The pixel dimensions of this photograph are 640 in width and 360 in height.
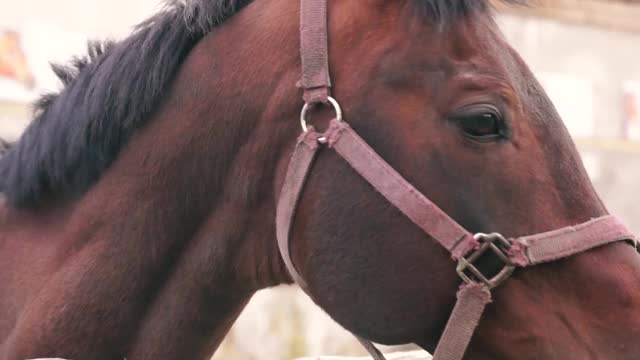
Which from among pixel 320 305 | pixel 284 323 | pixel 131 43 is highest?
pixel 131 43

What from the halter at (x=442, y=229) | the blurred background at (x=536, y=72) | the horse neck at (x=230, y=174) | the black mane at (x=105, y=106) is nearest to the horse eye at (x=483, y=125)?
the halter at (x=442, y=229)

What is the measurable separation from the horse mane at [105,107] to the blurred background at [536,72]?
487 centimetres

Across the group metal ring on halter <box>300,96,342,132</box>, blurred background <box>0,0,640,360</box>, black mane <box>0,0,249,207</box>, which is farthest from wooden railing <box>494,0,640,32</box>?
metal ring on halter <box>300,96,342,132</box>

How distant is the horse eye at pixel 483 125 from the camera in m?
1.98

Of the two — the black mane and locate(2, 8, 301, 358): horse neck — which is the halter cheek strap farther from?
the black mane

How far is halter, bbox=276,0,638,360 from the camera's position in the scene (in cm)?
193

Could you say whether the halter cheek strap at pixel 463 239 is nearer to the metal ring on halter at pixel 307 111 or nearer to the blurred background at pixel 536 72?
the metal ring on halter at pixel 307 111

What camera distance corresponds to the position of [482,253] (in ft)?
6.39

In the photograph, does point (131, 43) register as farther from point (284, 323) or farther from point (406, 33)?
point (284, 323)

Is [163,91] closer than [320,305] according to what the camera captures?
No

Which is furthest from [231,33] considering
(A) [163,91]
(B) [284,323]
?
(B) [284,323]

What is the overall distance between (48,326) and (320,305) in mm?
605

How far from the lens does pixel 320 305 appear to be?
2090 millimetres

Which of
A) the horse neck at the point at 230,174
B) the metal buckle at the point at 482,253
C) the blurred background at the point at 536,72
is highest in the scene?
the horse neck at the point at 230,174
